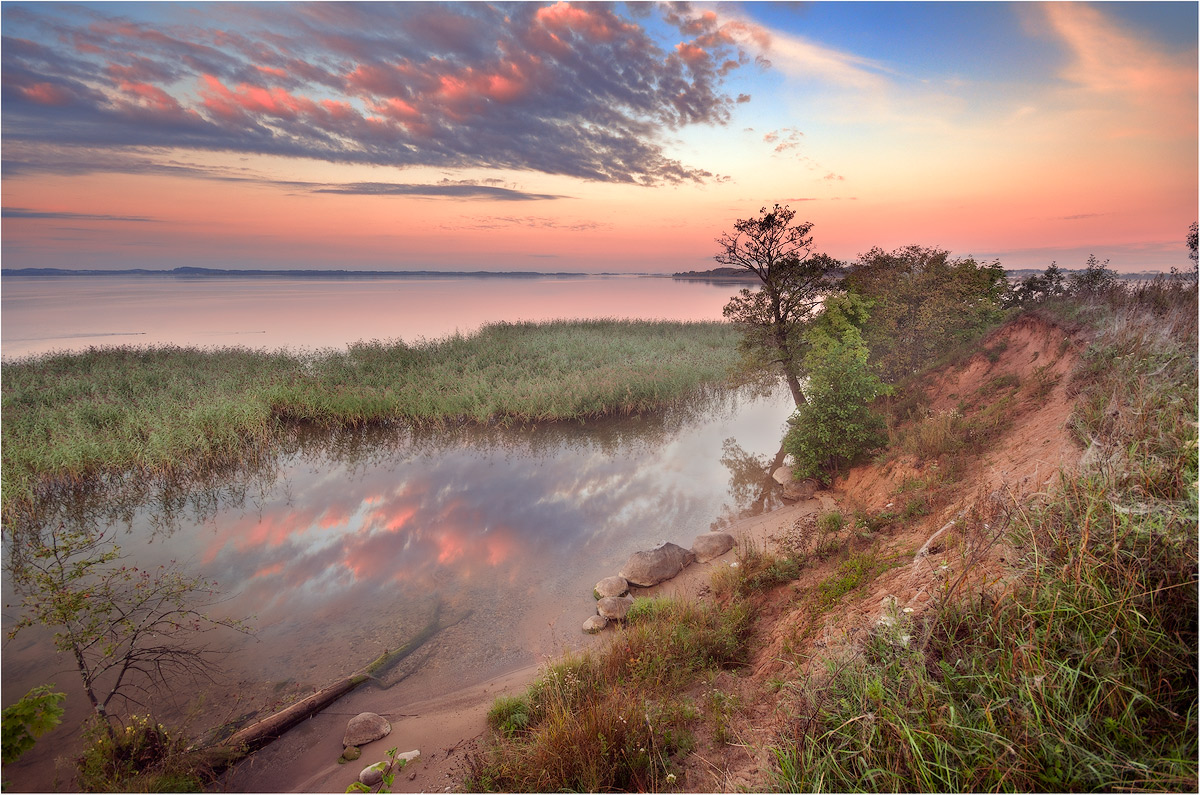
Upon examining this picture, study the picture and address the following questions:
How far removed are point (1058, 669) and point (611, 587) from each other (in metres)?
8.10

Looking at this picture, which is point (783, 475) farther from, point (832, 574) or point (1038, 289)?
point (1038, 289)

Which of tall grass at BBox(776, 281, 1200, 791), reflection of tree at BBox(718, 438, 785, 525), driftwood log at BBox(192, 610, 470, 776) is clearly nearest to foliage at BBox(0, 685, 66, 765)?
driftwood log at BBox(192, 610, 470, 776)

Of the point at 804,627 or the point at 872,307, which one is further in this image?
the point at 872,307

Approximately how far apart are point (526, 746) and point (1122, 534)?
235 inches

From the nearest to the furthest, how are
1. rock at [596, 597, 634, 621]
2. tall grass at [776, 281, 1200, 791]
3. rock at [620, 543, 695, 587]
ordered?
tall grass at [776, 281, 1200, 791]
rock at [596, 597, 634, 621]
rock at [620, 543, 695, 587]

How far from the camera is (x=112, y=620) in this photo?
8031 millimetres

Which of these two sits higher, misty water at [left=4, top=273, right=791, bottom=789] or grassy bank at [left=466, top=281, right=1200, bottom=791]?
grassy bank at [left=466, top=281, right=1200, bottom=791]

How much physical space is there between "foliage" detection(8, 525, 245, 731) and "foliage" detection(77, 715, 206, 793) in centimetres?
33

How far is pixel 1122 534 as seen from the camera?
364 centimetres

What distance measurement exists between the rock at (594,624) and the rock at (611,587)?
2.99 ft

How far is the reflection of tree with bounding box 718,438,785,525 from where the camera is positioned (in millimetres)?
14773

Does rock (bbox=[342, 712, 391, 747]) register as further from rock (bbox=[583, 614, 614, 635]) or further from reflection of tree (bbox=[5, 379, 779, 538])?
reflection of tree (bbox=[5, 379, 779, 538])

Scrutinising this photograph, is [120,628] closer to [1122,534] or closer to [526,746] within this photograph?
[526,746]

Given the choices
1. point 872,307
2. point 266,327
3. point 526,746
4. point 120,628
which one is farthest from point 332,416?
point 266,327
